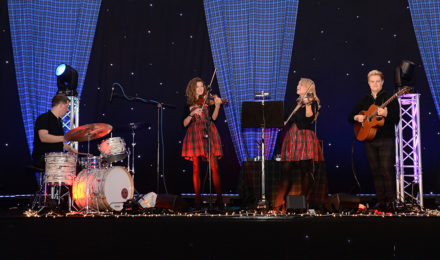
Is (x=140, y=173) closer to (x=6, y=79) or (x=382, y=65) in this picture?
(x=6, y=79)

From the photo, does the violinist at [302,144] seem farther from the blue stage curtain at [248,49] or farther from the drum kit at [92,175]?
the drum kit at [92,175]

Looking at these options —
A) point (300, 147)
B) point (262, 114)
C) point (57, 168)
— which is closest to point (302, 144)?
point (300, 147)

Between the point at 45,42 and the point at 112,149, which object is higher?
the point at 45,42

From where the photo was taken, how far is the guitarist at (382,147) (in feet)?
16.3

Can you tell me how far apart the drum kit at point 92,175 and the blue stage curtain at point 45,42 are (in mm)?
2015

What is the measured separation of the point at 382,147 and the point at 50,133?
3.87m

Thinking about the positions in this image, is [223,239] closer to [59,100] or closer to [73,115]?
[59,100]

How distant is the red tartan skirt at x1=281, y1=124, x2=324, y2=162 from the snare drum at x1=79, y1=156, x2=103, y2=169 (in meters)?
2.17

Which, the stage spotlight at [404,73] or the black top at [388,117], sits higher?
the stage spotlight at [404,73]

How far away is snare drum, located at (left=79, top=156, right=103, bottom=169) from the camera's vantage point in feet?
16.8

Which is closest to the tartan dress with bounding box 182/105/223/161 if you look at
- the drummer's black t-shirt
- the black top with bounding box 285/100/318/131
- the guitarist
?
the black top with bounding box 285/100/318/131

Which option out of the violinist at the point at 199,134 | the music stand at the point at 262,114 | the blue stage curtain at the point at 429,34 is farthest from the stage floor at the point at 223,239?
the blue stage curtain at the point at 429,34

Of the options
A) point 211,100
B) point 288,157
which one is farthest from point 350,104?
point 211,100

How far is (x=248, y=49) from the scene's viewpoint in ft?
22.0
